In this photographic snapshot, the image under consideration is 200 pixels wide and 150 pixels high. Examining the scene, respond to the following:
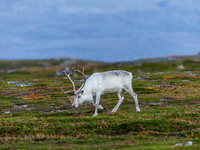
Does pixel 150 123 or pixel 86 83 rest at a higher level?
pixel 86 83

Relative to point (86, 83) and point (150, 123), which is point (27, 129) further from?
point (150, 123)

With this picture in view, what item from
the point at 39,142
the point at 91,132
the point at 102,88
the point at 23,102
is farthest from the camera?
the point at 23,102

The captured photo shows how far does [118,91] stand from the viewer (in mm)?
21859

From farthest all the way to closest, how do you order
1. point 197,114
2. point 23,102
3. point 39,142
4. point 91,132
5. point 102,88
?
point 23,102 < point 102,88 < point 197,114 < point 91,132 < point 39,142

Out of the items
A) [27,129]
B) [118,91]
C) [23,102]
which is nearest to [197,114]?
[118,91]

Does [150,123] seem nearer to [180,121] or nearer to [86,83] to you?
[180,121]

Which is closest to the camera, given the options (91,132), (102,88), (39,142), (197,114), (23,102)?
(39,142)

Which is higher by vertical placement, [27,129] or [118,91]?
[118,91]

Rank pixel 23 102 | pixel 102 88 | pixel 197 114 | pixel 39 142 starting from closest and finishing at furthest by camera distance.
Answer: pixel 39 142 < pixel 197 114 < pixel 102 88 < pixel 23 102

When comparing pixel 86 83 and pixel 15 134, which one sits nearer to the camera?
pixel 15 134

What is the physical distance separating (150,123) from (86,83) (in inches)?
236

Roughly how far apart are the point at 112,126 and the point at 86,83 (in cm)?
487

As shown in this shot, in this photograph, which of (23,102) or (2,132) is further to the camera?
(23,102)

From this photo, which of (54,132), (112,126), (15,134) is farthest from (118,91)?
(15,134)
